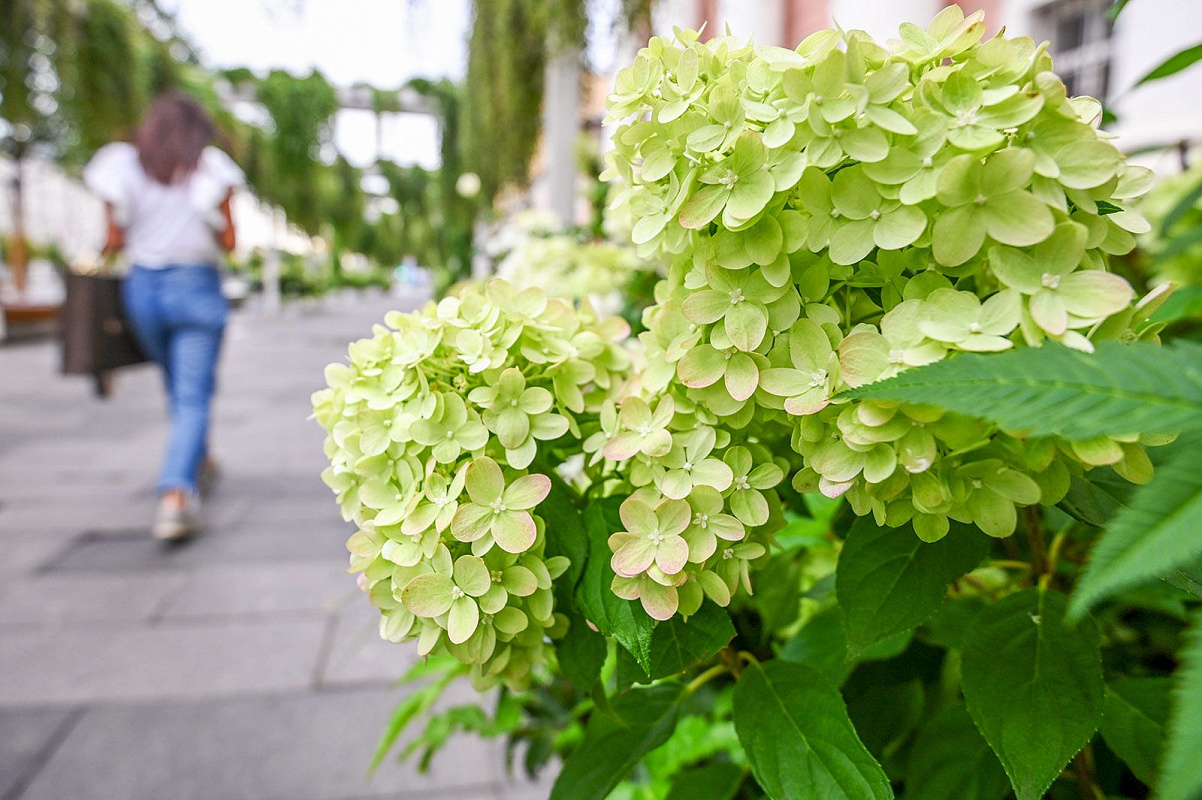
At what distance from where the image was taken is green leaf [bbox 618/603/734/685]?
538 mm

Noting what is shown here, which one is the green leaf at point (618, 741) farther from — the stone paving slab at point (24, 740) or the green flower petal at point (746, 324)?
the stone paving slab at point (24, 740)

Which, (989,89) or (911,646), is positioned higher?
(989,89)

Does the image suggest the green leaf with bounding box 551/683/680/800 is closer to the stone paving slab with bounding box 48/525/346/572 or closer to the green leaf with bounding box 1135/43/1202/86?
the green leaf with bounding box 1135/43/1202/86

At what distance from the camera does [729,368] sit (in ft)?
1.69

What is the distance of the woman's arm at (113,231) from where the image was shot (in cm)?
307

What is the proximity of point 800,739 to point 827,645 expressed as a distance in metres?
0.20

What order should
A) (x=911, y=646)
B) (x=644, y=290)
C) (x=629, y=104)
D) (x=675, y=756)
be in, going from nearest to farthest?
(x=629, y=104) < (x=911, y=646) < (x=675, y=756) < (x=644, y=290)

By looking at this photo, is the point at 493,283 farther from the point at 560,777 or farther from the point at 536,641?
the point at 560,777

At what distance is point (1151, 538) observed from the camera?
10.8 inches

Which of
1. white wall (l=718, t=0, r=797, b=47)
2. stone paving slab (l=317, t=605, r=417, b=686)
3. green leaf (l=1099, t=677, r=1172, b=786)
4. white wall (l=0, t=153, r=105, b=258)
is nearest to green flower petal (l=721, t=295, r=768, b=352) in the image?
green leaf (l=1099, t=677, r=1172, b=786)

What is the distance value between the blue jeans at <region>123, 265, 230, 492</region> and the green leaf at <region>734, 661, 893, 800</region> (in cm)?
301

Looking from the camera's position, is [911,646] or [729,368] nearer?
[729,368]

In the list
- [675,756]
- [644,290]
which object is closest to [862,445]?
[675,756]

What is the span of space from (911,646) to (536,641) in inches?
17.5
